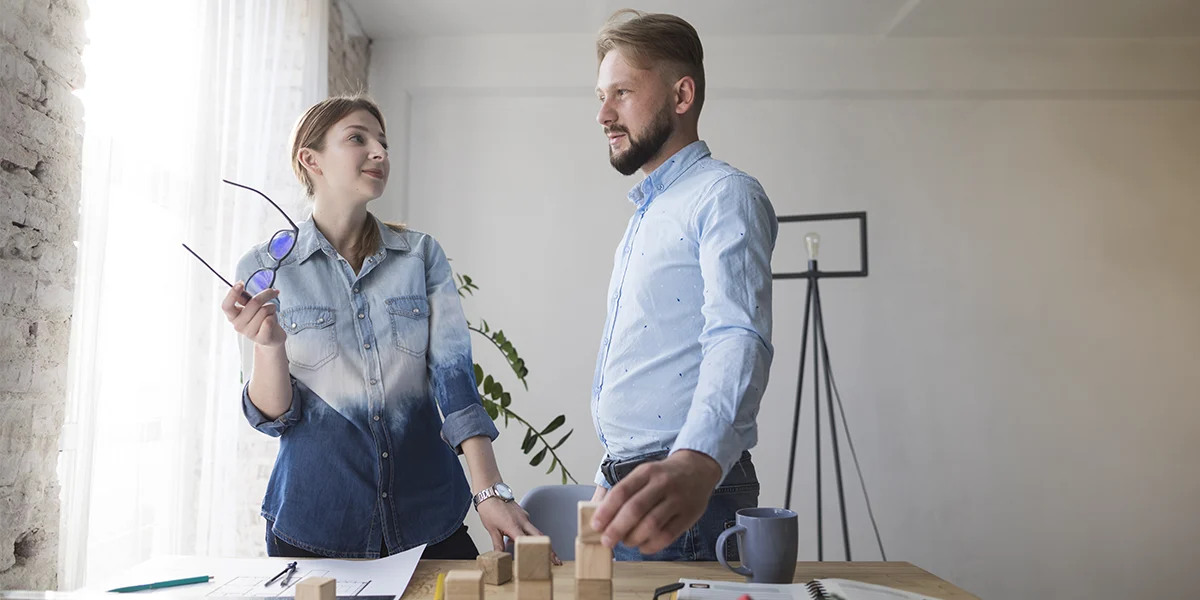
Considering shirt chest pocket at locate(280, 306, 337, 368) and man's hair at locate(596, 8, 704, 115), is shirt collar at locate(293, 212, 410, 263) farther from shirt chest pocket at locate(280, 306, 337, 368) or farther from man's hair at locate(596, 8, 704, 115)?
man's hair at locate(596, 8, 704, 115)

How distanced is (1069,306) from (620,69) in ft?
12.3

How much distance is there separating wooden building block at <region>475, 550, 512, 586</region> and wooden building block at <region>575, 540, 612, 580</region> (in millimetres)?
257

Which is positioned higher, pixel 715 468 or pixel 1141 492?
pixel 715 468

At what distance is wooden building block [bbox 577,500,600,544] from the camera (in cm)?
86

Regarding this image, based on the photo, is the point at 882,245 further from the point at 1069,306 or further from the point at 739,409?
the point at 739,409

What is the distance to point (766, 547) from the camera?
1.10m

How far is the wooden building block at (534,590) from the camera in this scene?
2.88ft

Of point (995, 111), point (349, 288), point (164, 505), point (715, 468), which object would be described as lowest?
point (164, 505)

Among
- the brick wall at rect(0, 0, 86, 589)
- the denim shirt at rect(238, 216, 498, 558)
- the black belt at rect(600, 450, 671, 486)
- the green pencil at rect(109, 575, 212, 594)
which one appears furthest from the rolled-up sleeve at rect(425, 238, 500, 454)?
the brick wall at rect(0, 0, 86, 589)

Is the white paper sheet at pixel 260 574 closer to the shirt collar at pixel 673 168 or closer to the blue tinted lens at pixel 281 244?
the blue tinted lens at pixel 281 244

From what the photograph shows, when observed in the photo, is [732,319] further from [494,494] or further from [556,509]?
[556,509]

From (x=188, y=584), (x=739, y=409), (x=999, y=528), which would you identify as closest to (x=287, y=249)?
(x=188, y=584)

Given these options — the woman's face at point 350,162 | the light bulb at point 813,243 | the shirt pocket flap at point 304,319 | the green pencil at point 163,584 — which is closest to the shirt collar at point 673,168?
the woman's face at point 350,162

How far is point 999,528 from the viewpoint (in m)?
4.22
